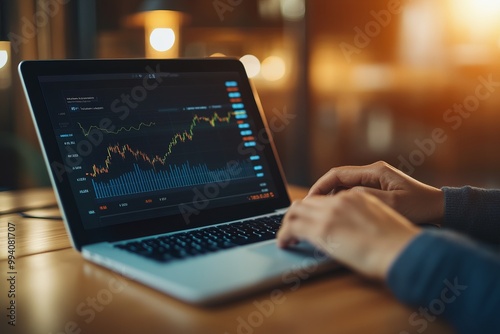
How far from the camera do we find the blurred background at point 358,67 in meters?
2.91

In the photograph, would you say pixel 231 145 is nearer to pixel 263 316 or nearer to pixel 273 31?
pixel 263 316

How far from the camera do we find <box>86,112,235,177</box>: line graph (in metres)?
0.94

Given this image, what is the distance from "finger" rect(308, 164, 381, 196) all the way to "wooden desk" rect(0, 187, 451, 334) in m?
0.27

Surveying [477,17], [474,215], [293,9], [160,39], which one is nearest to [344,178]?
[474,215]

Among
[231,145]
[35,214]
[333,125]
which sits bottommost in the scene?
[333,125]

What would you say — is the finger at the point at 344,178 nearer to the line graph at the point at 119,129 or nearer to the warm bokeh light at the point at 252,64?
the line graph at the point at 119,129

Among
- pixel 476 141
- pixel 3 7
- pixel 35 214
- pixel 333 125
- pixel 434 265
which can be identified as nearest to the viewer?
pixel 434 265

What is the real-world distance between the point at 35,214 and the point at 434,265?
0.81 metres

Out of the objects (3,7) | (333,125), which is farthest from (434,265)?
(333,125)

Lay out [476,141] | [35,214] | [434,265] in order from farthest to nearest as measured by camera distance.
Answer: [476,141], [35,214], [434,265]

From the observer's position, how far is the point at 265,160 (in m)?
1.13

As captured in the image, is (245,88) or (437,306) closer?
(437,306)

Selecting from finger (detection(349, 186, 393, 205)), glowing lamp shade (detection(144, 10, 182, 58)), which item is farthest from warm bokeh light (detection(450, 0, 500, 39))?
finger (detection(349, 186, 393, 205))

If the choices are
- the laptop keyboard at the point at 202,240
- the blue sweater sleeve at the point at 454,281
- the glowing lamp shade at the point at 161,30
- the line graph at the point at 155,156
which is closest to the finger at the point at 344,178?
the laptop keyboard at the point at 202,240
